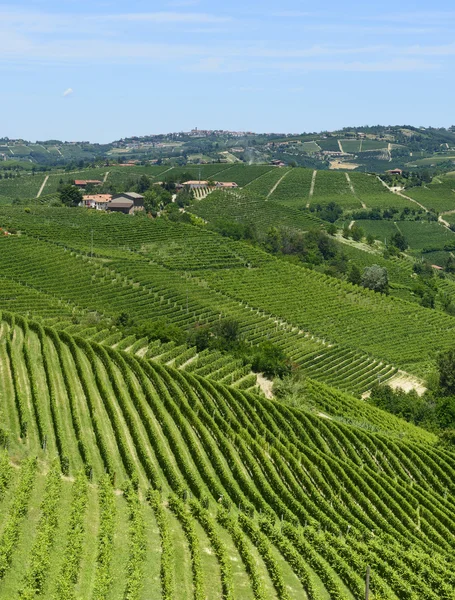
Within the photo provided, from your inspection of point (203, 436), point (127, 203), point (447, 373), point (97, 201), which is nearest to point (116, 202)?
point (127, 203)

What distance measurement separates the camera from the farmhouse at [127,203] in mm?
111938

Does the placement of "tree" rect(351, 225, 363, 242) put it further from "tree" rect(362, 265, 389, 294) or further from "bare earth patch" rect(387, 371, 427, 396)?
"bare earth patch" rect(387, 371, 427, 396)

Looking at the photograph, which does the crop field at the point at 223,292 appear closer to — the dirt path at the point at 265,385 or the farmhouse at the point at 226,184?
the dirt path at the point at 265,385

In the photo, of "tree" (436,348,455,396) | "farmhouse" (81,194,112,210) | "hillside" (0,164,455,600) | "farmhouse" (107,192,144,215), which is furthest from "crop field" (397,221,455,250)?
"tree" (436,348,455,396)

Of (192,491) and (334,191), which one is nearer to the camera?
(192,491)

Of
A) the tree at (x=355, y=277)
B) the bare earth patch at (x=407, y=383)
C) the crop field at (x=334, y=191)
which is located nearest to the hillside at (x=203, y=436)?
the bare earth patch at (x=407, y=383)

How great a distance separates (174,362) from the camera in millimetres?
49469

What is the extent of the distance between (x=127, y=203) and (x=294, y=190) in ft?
196

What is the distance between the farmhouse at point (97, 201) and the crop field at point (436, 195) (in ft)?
239

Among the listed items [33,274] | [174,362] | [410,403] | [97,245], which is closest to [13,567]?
[174,362]

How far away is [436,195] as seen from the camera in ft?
555

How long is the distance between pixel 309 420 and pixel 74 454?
1559cm

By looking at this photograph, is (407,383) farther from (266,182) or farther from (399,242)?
(266,182)

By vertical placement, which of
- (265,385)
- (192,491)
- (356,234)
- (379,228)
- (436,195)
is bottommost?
(265,385)
